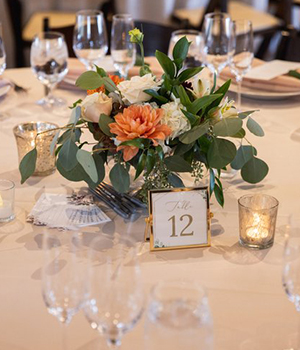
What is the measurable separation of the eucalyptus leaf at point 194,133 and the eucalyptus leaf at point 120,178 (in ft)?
0.42

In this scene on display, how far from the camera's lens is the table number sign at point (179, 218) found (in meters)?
1.21

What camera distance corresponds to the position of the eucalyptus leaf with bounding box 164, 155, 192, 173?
1246 mm

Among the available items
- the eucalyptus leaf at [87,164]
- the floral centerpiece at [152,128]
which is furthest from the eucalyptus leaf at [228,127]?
the eucalyptus leaf at [87,164]

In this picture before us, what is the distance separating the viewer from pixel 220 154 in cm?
123

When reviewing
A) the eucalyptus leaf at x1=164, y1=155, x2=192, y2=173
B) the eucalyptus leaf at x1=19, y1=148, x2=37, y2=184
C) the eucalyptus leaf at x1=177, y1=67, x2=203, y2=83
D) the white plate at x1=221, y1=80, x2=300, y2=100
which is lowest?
the white plate at x1=221, y1=80, x2=300, y2=100

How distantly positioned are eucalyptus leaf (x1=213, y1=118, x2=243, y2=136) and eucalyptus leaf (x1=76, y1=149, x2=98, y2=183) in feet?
0.76

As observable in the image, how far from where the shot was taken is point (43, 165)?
1518mm

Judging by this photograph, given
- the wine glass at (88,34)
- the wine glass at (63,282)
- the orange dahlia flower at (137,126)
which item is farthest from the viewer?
the wine glass at (88,34)

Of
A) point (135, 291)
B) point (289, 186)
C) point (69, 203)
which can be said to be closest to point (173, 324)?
point (135, 291)

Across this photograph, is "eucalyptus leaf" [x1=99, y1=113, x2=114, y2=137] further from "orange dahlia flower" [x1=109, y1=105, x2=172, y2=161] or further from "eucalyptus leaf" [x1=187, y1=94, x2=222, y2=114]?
"eucalyptus leaf" [x1=187, y1=94, x2=222, y2=114]

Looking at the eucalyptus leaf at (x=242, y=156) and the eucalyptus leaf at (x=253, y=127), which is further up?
the eucalyptus leaf at (x=253, y=127)

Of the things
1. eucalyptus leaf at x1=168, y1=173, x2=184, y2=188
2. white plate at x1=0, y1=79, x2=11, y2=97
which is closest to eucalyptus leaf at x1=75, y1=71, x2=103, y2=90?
eucalyptus leaf at x1=168, y1=173, x2=184, y2=188

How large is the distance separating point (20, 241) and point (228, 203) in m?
0.44

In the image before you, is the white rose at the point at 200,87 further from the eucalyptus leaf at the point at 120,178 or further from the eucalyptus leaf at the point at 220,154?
the eucalyptus leaf at the point at 120,178
